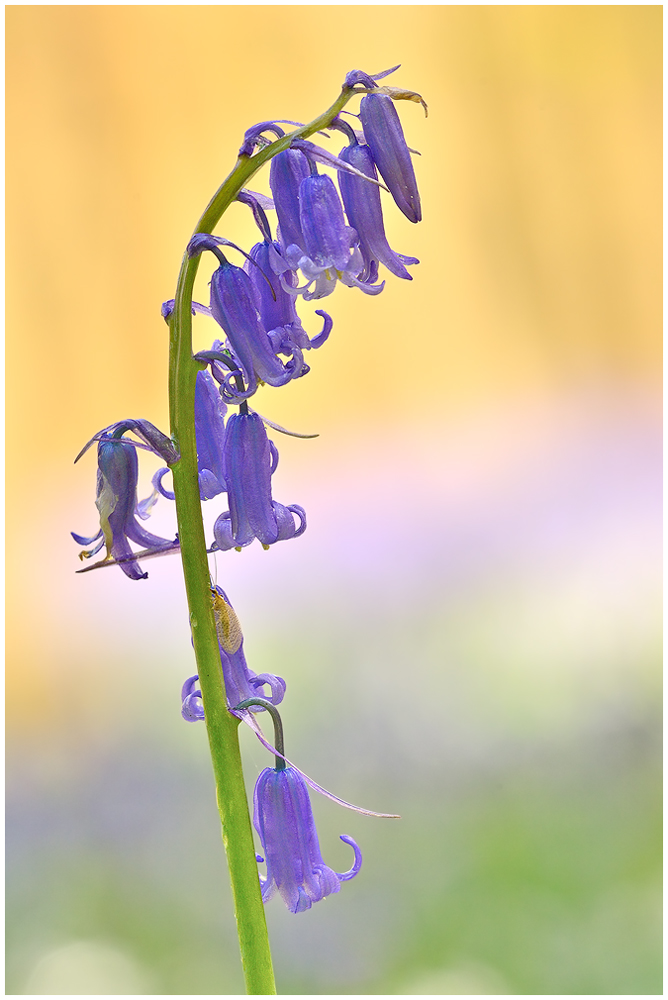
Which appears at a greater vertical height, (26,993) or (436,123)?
(436,123)

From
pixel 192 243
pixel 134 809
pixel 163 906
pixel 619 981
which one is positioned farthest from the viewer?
pixel 134 809

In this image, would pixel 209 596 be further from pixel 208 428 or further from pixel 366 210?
pixel 366 210

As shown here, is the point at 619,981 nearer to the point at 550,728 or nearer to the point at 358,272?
the point at 550,728

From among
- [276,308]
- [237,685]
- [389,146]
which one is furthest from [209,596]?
[389,146]

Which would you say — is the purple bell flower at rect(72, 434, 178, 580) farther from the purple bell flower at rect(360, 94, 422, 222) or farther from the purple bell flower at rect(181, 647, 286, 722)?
the purple bell flower at rect(360, 94, 422, 222)

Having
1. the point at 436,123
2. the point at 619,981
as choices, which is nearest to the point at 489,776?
the point at 619,981

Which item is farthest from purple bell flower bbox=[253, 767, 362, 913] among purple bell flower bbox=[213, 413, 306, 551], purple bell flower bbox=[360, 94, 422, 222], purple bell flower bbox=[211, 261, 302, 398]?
purple bell flower bbox=[360, 94, 422, 222]

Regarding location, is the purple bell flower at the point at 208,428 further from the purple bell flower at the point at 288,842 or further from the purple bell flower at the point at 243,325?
the purple bell flower at the point at 288,842
